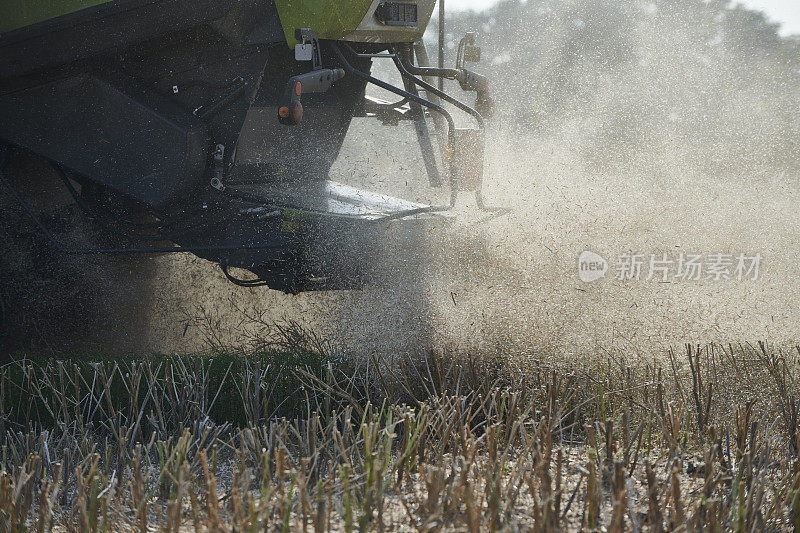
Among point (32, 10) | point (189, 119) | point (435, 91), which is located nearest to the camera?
point (189, 119)

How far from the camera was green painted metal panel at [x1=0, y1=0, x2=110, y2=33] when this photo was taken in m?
4.22

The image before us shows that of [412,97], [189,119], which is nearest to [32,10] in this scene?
[189,119]

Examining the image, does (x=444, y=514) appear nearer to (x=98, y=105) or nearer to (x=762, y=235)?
(x=98, y=105)

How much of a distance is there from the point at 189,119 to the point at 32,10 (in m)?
1.03

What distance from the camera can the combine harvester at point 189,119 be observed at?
13.4 ft

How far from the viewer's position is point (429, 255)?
4.12m

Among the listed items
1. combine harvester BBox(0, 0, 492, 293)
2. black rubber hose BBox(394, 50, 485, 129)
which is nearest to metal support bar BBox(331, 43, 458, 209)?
combine harvester BBox(0, 0, 492, 293)

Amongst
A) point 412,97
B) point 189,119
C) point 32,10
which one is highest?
point 32,10

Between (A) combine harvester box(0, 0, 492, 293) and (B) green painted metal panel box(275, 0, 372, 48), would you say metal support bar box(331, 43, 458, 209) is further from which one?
(B) green painted metal panel box(275, 0, 372, 48)

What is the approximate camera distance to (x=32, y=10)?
432cm

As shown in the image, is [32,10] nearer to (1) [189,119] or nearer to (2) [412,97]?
(1) [189,119]

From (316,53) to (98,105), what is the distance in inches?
43.7

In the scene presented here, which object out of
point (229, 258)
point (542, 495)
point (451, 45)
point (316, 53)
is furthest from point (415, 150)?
point (451, 45)

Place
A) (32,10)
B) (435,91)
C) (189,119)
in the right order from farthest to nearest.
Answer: (435,91)
(32,10)
(189,119)
